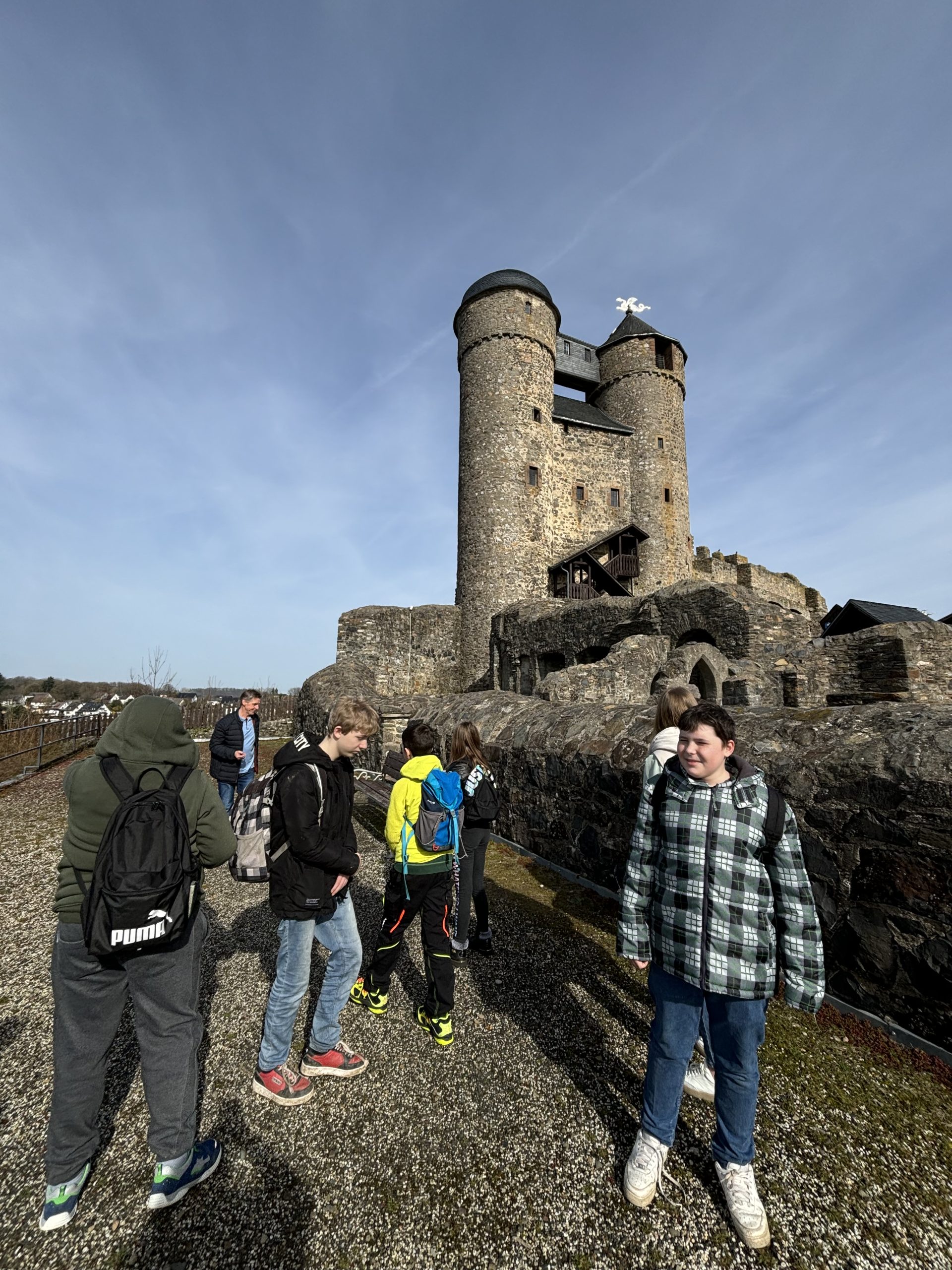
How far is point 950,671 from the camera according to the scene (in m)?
11.5

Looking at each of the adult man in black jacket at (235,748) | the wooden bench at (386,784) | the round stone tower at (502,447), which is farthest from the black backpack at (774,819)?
the round stone tower at (502,447)

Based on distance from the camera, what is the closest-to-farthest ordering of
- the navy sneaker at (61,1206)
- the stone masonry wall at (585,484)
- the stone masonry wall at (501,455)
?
the navy sneaker at (61,1206) < the stone masonry wall at (501,455) < the stone masonry wall at (585,484)

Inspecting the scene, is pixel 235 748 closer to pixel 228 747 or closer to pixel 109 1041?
pixel 228 747

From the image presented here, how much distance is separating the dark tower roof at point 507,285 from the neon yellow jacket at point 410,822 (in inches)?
1224

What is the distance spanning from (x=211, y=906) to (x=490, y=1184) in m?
3.85

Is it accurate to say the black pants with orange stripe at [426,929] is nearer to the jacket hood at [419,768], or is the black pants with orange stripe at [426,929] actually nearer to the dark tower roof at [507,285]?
the jacket hood at [419,768]

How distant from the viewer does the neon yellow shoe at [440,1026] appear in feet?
9.94

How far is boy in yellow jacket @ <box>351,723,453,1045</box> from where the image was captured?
3.11m

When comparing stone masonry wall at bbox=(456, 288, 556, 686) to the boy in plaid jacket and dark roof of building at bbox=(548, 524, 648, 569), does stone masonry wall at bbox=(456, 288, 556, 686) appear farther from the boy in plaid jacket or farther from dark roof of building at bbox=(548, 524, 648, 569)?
the boy in plaid jacket

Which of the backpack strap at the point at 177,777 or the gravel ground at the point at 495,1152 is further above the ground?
the backpack strap at the point at 177,777

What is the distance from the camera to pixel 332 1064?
2.83 m

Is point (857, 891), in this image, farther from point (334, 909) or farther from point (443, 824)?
point (334, 909)

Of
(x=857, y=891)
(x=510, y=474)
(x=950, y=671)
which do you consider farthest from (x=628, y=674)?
(x=510, y=474)

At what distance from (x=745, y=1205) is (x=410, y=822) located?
2.11 metres
